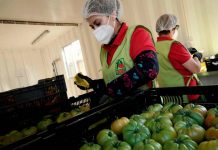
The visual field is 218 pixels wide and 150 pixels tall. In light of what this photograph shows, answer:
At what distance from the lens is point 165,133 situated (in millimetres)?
758

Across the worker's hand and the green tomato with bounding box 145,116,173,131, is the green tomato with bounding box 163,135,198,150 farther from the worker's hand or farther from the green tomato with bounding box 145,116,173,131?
the worker's hand

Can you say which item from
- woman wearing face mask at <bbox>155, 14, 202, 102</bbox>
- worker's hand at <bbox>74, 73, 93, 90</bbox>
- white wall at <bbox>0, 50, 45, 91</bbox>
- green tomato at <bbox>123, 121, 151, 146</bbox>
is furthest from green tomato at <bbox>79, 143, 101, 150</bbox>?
white wall at <bbox>0, 50, 45, 91</bbox>

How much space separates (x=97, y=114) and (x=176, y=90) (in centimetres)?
43

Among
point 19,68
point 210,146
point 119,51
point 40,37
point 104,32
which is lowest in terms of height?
point 210,146

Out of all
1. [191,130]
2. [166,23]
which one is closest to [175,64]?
[166,23]

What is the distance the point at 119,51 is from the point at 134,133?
597mm

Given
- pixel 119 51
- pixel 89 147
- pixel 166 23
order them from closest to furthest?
pixel 89 147
pixel 119 51
pixel 166 23

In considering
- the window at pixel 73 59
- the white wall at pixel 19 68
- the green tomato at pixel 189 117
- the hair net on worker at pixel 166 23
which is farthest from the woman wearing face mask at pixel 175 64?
the white wall at pixel 19 68

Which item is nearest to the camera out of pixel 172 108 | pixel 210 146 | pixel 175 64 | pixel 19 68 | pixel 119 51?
pixel 210 146

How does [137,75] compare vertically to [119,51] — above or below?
below

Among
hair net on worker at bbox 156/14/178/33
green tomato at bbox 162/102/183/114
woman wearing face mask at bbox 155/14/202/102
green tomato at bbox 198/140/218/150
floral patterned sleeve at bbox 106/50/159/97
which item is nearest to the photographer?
green tomato at bbox 198/140/218/150

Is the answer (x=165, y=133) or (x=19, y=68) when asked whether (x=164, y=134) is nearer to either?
(x=165, y=133)

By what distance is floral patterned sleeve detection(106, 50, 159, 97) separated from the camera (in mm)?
1110

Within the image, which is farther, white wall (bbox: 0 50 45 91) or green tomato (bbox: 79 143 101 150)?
white wall (bbox: 0 50 45 91)
